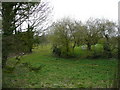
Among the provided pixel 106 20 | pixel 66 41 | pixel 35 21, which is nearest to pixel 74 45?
pixel 66 41

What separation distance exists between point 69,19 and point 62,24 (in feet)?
3.92

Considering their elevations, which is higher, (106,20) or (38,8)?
(106,20)

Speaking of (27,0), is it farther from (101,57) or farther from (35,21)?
(101,57)

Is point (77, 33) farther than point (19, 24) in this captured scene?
Yes

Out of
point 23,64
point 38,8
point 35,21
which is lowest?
point 23,64

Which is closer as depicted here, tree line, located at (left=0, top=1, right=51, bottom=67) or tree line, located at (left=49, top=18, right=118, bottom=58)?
tree line, located at (left=0, top=1, right=51, bottom=67)

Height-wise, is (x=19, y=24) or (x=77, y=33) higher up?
(x=77, y=33)

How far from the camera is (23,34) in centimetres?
417

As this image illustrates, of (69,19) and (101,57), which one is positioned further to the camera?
(69,19)

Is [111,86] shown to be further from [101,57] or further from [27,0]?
[101,57]

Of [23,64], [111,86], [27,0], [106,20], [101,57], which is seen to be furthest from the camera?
[106,20]

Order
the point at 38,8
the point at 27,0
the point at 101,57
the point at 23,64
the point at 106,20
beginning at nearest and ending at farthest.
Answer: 1. the point at 23,64
2. the point at 27,0
3. the point at 38,8
4. the point at 101,57
5. the point at 106,20

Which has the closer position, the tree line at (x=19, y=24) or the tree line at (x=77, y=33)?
the tree line at (x=19, y=24)

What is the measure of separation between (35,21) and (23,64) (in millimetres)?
1631
